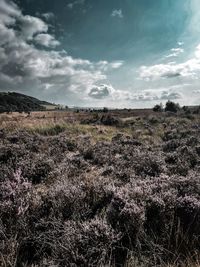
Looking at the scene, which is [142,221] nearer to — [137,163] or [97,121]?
[137,163]

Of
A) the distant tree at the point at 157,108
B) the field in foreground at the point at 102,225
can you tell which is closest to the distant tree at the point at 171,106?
the distant tree at the point at 157,108

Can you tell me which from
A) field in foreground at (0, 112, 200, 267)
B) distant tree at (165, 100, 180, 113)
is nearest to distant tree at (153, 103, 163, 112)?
distant tree at (165, 100, 180, 113)

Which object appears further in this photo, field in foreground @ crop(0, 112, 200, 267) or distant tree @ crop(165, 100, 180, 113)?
distant tree @ crop(165, 100, 180, 113)

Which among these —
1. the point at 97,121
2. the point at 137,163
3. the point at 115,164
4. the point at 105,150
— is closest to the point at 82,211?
the point at 137,163

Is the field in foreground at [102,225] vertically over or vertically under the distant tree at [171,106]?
under

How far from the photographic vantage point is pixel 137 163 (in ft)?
33.7

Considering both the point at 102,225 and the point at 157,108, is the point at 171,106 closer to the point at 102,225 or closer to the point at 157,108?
the point at 157,108

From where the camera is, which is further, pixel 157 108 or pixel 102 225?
pixel 157 108

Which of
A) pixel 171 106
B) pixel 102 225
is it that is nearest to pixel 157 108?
pixel 171 106

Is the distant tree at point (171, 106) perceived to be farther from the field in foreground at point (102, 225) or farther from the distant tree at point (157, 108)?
the field in foreground at point (102, 225)

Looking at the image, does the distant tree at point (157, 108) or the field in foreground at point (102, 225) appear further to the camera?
the distant tree at point (157, 108)

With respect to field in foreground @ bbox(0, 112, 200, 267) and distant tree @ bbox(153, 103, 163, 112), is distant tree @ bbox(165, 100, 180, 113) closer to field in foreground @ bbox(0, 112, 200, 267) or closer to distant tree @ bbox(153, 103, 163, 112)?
distant tree @ bbox(153, 103, 163, 112)

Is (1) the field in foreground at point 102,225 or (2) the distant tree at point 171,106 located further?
(2) the distant tree at point 171,106

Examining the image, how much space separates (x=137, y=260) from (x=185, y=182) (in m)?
2.97
